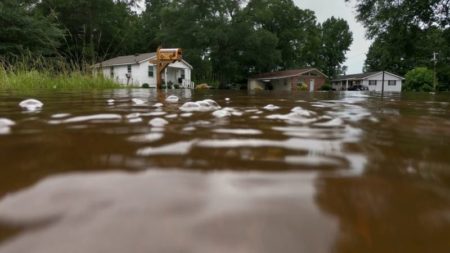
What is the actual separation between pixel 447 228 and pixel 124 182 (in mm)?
552

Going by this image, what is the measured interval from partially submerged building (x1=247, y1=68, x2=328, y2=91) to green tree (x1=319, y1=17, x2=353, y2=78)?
61.7 ft

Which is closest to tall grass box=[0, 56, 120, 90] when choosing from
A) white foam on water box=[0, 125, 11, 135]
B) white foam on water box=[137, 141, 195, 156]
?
white foam on water box=[0, 125, 11, 135]

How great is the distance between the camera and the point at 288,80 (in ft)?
140

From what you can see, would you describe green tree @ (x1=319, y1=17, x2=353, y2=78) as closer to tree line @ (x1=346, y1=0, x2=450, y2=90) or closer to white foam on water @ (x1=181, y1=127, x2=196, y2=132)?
tree line @ (x1=346, y1=0, x2=450, y2=90)

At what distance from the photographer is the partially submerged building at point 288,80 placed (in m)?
42.1

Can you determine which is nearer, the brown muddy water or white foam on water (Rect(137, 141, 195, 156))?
the brown muddy water

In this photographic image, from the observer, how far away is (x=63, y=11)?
1347 inches

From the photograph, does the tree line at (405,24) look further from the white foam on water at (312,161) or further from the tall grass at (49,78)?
the white foam on water at (312,161)

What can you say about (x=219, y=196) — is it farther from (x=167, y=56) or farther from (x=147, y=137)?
(x=167, y=56)

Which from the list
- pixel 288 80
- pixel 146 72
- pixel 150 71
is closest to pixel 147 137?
pixel 146 72

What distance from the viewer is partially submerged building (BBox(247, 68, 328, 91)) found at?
42.1m

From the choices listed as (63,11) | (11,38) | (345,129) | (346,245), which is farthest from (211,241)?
(63,11)

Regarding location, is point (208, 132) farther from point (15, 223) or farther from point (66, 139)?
point (15, 223)

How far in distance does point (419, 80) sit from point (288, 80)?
20.7 meters
